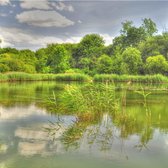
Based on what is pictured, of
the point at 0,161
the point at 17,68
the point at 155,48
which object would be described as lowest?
the point at 0,161

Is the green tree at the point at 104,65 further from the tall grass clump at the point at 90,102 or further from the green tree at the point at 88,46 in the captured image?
the tall grass clump at the point at 90,102

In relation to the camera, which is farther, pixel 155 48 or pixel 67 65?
pixel 67 65

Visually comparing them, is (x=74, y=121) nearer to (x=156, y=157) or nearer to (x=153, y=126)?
(x=153, y=126)

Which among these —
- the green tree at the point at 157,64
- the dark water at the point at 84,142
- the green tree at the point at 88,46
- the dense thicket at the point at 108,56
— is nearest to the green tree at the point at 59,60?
the dense thicket at the point at 108,56

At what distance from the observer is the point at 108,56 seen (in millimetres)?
42875

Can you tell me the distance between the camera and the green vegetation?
119ft

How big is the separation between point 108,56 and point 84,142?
121 ft

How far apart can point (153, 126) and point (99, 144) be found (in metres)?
2.37

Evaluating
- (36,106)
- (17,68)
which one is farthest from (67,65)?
(36,106)

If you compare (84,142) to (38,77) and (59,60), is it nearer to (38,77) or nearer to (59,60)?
(38,77)

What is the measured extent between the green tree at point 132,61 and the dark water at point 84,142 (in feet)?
87.6

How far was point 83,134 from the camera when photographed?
7.23 m

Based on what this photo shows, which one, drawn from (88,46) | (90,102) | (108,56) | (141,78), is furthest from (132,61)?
(90,102)

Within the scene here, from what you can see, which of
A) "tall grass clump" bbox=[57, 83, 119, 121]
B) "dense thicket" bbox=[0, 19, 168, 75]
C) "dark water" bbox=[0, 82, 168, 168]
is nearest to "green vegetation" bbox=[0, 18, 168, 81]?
"dense thicket" bbox=[0, 19, 168, 75]
